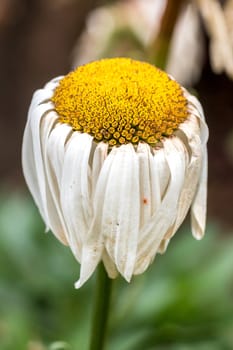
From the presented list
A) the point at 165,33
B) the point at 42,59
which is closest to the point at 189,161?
the point at 165,33

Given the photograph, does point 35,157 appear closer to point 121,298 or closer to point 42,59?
point 121,298

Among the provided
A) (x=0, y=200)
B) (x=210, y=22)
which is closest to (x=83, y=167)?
(x=210, y=22)

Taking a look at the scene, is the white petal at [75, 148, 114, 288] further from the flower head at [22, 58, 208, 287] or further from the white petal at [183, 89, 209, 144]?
the white petal at [183, 89, 209, 144]

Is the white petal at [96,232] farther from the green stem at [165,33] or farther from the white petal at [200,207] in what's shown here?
the green stem at [165,33]

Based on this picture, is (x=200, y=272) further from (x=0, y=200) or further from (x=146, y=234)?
(x=146, y=234)

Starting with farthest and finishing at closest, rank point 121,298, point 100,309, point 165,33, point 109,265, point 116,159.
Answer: point 121,298
point 165,33
point 100,309
point 109,265
point 116,159

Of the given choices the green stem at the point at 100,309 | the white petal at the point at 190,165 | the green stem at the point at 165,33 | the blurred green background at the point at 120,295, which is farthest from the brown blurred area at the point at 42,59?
the white petal at the point at 190,165

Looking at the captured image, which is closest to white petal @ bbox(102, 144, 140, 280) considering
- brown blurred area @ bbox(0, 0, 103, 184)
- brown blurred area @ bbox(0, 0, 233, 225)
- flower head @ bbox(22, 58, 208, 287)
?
flower head @ bbox(22, 58, 208, 287)
